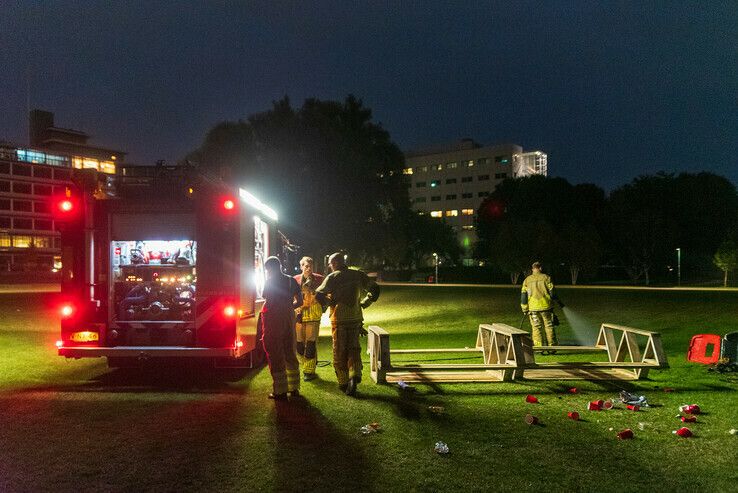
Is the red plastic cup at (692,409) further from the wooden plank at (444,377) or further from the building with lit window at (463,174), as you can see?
the building with lit window at (463,174)

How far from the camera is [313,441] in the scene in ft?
18.5

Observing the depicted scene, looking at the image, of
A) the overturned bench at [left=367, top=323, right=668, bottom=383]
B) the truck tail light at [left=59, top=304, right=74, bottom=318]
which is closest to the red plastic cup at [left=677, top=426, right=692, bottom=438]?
the overturned bench at [left=367, top=323, right=668, bottom=383]

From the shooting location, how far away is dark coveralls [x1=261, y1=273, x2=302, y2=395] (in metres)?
7.45

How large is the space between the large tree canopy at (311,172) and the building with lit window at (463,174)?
5910 centimetres

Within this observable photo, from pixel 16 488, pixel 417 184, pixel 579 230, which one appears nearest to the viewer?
pixel 16 488

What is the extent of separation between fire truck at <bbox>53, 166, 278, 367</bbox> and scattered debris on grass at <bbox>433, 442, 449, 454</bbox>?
3720 mm

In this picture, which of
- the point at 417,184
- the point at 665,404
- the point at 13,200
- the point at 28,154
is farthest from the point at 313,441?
the point at 417,184

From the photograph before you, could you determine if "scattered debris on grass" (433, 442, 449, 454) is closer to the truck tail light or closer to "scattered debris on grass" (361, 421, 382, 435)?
"scattered debris on grass" (361, 421, 382, 435)

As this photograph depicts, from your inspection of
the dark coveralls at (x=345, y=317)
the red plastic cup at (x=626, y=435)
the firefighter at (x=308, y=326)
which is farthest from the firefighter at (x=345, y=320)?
the red plastic cup at (x=626, y=435)

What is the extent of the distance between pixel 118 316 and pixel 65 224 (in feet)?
5.11

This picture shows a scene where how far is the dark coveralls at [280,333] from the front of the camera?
7.45 meters

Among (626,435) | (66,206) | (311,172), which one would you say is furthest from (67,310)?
(311,172)

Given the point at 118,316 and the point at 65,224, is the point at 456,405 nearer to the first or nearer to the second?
the point at 118,316

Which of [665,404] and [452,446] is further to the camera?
[665,404]
